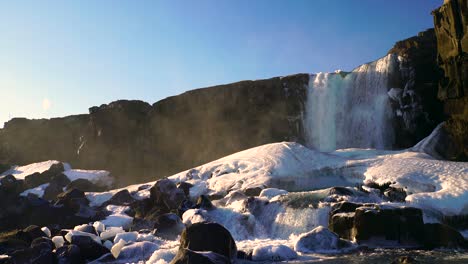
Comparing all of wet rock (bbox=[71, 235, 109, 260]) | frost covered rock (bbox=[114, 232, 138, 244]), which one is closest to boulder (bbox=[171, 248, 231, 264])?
wet rock (bbox=[71, 235, 109, 260])

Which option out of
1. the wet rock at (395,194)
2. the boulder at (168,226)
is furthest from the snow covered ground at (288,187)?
the boulder at (168,226)

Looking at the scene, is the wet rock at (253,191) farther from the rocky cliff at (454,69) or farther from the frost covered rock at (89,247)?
the rocky cliff at (454,69)

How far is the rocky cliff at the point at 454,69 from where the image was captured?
37.2 meters

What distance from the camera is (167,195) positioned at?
112ft

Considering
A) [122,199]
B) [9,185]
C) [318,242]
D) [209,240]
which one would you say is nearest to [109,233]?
[209,240]

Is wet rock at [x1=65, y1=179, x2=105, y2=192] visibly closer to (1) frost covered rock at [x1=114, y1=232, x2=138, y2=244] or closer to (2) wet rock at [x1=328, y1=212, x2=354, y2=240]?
(1) frost covered rock at [x1=114, y1=232, x2=138, y2=244]

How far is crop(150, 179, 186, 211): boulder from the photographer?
3381 cm

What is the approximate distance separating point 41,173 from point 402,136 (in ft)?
148

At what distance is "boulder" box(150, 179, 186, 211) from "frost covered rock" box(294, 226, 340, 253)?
14.7 m

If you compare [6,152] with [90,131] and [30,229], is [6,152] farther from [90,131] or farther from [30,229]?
[30,229]

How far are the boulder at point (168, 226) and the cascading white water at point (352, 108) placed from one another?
88.9ft

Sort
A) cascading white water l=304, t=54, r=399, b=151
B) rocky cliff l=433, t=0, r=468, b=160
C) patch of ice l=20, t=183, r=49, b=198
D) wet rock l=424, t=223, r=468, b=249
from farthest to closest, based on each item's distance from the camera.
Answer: patch of ice l=20, t=183, r=49, b=198 → cascading white water l=304, t=54, r=399, b=151 → rocky cliff l=433, t=0, r=468, b=160 → wet rock l=424, t=223, r=468, b=249

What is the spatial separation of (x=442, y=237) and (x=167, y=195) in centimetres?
1991

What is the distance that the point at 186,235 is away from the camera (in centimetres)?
1923
